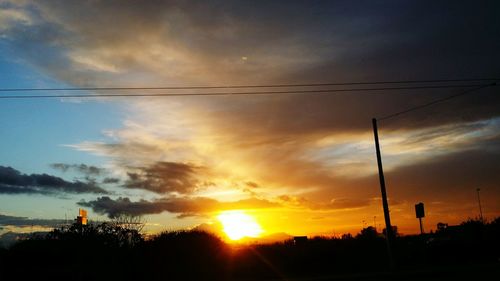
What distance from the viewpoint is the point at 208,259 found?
3203 centimetres

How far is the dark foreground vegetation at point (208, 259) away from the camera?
82.2ft

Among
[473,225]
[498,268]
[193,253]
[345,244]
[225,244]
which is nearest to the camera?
[498,268]

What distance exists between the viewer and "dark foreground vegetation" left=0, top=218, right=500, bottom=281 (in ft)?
82.2

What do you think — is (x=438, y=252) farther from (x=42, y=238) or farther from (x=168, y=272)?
(x=42, y=238)

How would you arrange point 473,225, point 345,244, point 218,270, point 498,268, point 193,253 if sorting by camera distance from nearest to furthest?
1. point 498,268
2. point 218,270
3. point 193,253
4. point 345,244
5. point 473,225

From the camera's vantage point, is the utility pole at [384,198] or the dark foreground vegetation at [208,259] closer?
the dark foreground vegetation at [208,259]

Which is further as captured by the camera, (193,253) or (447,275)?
(193,253)

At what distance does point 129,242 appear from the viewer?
3097 centimetres

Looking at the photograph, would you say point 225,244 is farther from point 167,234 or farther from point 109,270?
point 109,270

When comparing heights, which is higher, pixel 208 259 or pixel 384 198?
pixel 384 198

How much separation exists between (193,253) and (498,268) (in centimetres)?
1794

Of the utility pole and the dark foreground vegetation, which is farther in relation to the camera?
the utility pole

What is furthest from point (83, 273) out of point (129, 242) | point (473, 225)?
point (473, 225)

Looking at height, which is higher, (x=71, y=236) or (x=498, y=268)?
(x=71, y=236)
